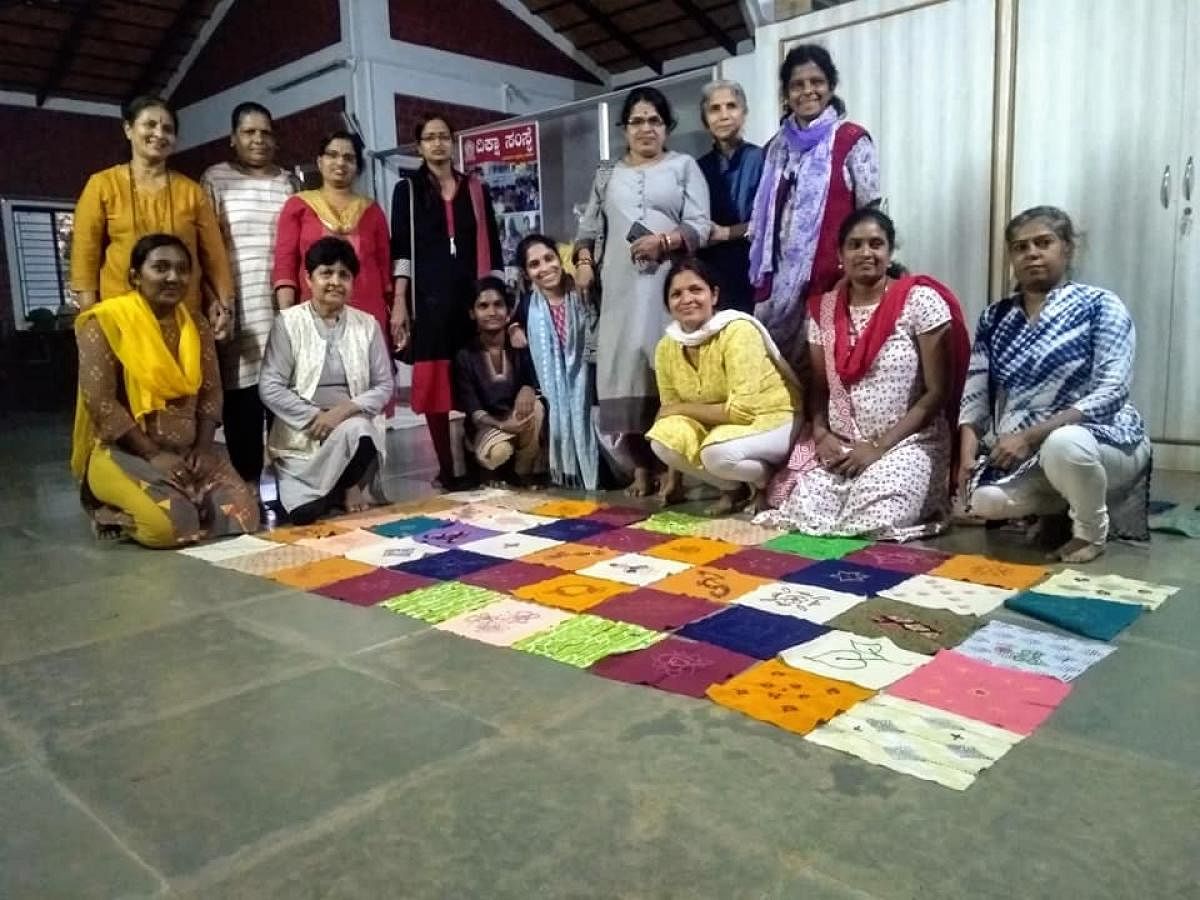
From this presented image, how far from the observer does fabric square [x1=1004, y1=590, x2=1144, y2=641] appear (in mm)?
2070

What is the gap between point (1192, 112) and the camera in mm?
3730

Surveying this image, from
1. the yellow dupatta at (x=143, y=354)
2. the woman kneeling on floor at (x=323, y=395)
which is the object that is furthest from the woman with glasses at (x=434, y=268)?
the yellow dupatta at (x=143, y=354)

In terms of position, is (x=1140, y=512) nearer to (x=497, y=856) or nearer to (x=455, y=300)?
(x=497, y=856)

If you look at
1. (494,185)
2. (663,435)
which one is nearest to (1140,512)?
(663,435)

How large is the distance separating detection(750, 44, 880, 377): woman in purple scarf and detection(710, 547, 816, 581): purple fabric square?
3.16 ft

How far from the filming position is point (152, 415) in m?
3.26

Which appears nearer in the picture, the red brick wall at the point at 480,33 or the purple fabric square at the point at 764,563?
the purple fabric square at the point at 764,563

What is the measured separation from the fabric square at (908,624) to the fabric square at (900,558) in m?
0.35

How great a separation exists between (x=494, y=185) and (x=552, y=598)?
5.03m

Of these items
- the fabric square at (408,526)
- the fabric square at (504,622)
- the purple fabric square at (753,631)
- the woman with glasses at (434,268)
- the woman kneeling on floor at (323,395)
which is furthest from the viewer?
the woman with glasses at (434,268)

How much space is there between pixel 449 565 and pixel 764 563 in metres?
0.90

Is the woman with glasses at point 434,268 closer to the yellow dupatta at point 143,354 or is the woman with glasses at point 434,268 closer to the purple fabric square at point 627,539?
the yellow dupatta at point 143,354

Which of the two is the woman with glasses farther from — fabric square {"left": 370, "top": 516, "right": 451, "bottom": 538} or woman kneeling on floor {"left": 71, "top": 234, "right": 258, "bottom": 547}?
woman kneeling on floor {"left": 71, "top": 234, "right": 258, "bottom": 547}

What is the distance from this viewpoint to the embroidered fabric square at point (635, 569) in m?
2.59
